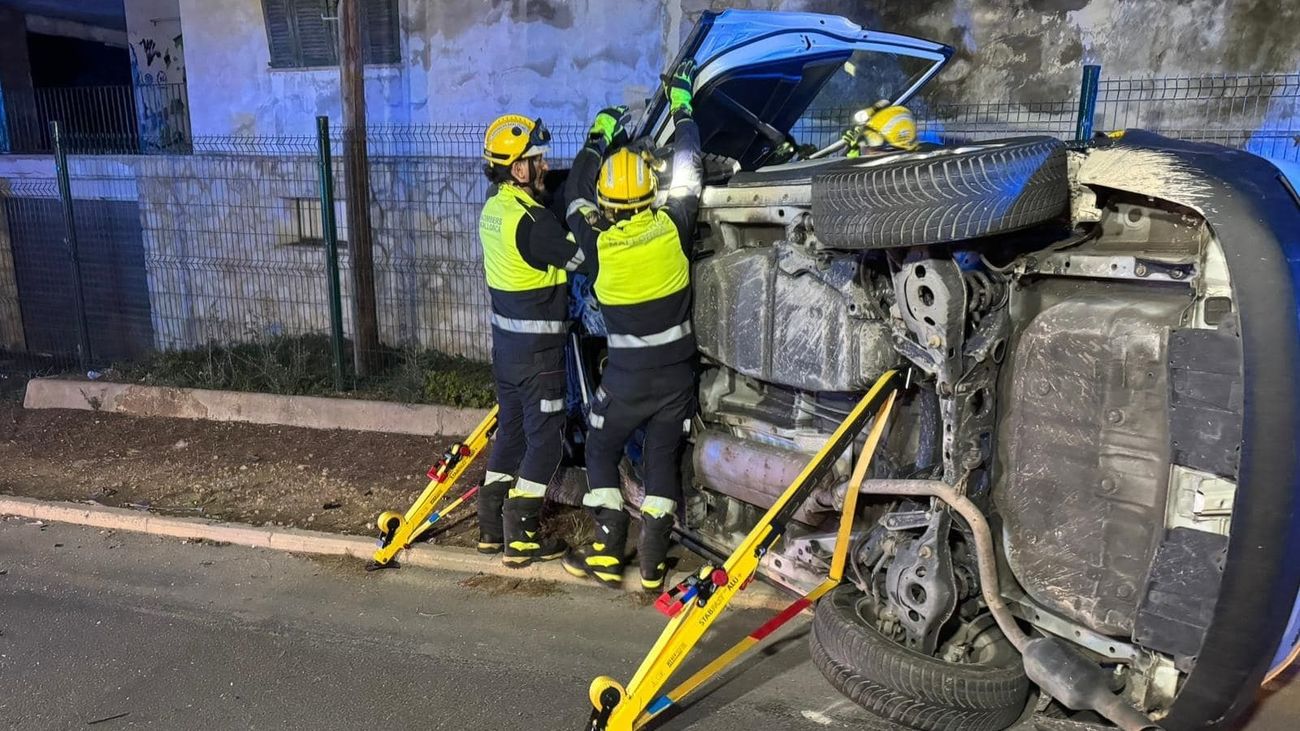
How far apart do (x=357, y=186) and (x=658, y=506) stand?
14.9 ft

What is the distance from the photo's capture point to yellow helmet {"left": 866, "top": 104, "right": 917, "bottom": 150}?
448 cm

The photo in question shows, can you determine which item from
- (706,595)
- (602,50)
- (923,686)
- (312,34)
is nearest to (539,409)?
(706,595)

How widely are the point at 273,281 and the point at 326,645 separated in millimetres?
6044

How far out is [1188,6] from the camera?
270 inches

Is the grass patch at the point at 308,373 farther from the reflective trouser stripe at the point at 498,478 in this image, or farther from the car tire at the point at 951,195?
the car tire at the point at 951,195

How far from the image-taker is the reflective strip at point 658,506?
12.9 ft

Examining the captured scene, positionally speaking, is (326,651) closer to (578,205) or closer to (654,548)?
(654,548)

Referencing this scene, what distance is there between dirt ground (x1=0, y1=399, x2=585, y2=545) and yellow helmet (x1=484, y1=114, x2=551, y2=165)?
2.01 metres

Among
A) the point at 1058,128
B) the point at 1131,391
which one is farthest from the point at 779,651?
the point at 1058,128

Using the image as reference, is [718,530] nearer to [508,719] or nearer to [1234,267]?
[508,719]

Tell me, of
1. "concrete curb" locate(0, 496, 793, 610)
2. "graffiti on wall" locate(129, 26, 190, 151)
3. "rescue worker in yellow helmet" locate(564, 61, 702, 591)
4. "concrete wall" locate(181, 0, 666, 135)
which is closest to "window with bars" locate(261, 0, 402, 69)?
"concrete wall" locate(181, 0, 666, 135)

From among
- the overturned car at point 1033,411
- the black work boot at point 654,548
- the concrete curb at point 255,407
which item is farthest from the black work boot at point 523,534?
the concrete curb at point 255,407

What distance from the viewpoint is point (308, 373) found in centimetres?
747

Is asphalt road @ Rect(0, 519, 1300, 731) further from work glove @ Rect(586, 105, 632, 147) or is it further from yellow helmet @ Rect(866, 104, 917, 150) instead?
yellow helmet @ Rect(866, 104, 917, 150)
